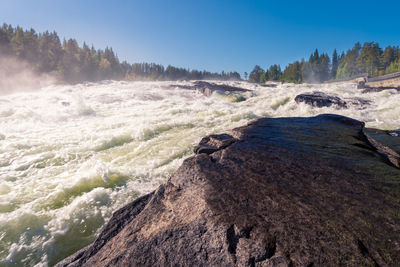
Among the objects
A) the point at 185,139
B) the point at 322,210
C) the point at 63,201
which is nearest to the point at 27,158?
the point at 63,201

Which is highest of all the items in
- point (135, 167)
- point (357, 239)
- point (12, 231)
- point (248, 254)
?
point (357, 239)

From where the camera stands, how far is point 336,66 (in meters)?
83.6

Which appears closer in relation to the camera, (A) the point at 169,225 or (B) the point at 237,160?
(A) the point at 169,225

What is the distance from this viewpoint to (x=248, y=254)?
1.37 metres

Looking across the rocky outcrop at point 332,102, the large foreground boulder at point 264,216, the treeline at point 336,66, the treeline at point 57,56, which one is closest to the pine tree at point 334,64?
the treeline at point 336,66

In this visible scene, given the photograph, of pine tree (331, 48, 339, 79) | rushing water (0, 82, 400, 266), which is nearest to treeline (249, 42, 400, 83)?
pine tree (331, 48, 339, 79)

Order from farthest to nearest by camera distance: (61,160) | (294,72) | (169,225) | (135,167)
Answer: (294,72)
(61,160)
(135,167)
(169,225)

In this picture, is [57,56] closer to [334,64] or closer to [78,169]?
[78,169]

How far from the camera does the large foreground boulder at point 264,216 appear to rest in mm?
1356

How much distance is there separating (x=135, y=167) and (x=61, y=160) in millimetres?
2561

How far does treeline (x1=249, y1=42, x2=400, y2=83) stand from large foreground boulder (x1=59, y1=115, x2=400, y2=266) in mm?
72336

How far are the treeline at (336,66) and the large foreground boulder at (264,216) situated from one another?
7234cm

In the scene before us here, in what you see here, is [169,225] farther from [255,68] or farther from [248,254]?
[255,68]

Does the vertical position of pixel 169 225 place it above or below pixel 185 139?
above
